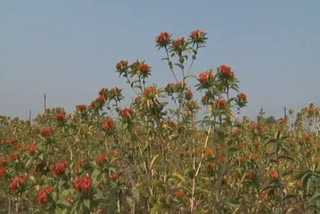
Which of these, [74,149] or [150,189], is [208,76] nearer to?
[150,189]

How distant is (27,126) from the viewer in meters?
9.39

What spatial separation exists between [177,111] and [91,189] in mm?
1513

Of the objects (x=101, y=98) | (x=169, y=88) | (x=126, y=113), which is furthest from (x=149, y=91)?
(x=101, y=98)

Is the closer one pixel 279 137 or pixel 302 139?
pixel 279 137

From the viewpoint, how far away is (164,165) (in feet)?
12.7

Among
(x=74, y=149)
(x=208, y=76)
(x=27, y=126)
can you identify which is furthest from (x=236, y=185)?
(x=27, y=126)

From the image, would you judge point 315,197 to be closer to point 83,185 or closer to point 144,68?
point 83,185

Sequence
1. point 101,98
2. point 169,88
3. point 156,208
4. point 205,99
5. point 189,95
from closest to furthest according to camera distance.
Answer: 1. point 156,208
2. point 205,99
3. point 169,88
4. point 189,95
5. point 101,98

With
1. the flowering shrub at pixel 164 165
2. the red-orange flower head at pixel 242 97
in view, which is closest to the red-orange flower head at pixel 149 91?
the flowering shrub at pixel 164 165

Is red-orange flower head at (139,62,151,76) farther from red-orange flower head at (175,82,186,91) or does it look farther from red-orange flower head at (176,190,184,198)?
red-orange flower head at (176,190,184,198)

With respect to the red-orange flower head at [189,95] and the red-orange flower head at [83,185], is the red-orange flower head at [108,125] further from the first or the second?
the red-orange flower head at [83,185]

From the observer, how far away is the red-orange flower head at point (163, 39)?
413 centimetres

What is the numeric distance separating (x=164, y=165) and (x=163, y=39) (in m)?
1.12

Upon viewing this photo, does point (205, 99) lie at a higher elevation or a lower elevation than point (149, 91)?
lower
